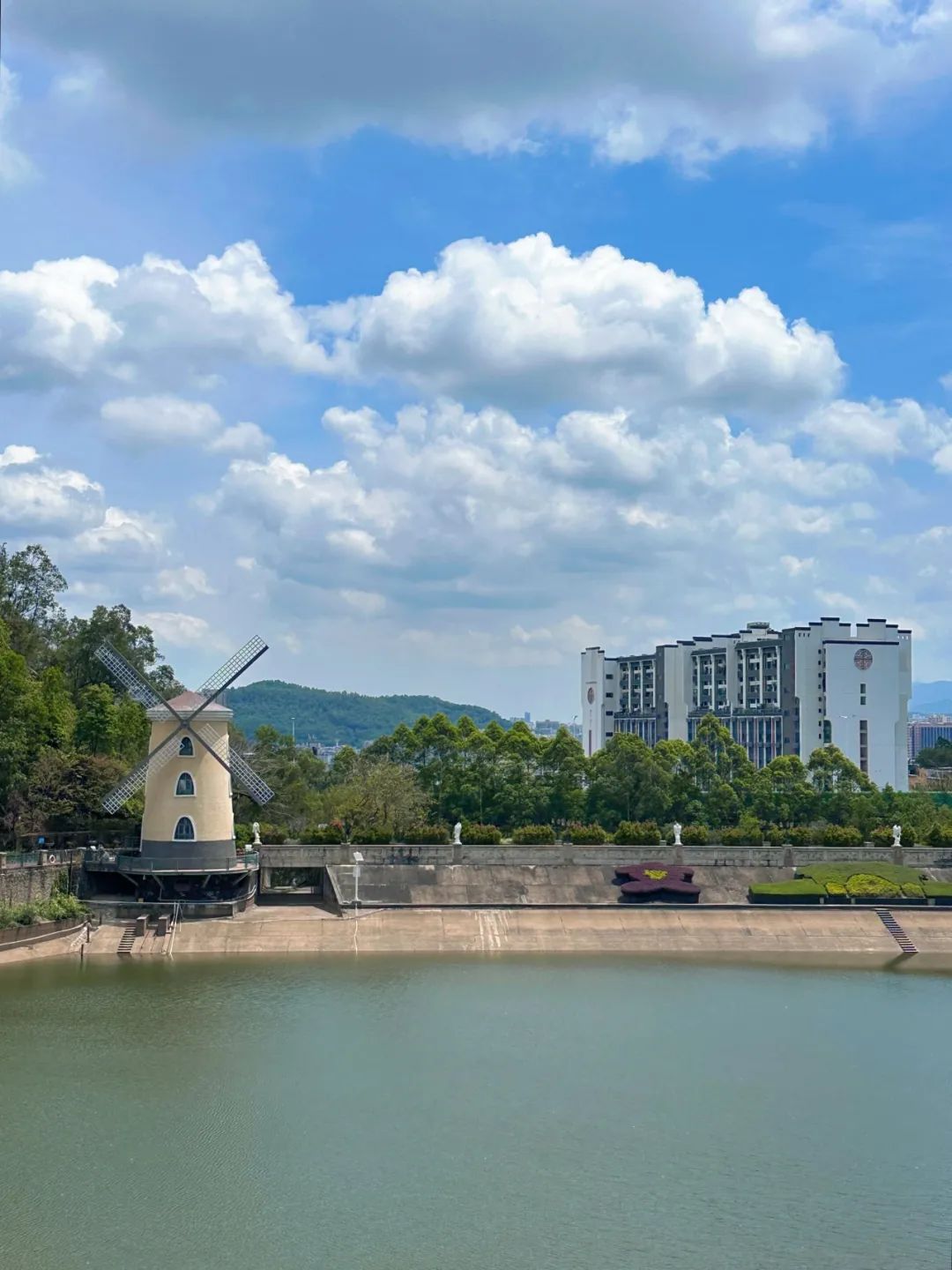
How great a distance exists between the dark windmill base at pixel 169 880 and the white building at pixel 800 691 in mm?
61401

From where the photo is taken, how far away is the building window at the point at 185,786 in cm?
4888

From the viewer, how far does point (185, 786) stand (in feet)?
160

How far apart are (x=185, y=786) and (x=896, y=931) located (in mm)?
28036

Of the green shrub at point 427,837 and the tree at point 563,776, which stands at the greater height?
the tree at point 563,776

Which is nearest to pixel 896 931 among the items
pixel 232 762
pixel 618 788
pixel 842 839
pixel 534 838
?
pixel 842 839

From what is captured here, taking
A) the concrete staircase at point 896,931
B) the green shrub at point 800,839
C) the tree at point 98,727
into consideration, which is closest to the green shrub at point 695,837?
the green shrub at point 800,839

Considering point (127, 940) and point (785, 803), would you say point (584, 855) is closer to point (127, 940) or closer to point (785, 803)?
point (127, 940)

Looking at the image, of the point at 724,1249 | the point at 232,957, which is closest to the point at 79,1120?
the point at 724,1249

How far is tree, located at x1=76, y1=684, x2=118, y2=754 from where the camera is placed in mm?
60594

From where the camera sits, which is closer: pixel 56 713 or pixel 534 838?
pixel 534 838

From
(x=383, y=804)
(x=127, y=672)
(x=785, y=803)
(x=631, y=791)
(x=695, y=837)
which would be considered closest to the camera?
(x=127, y=672)

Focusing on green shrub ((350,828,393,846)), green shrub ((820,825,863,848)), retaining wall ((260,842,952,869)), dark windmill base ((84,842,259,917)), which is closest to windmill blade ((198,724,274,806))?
dark windmill base ((84,842,259,917))

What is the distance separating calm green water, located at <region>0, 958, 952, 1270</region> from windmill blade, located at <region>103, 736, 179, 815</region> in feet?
36.4

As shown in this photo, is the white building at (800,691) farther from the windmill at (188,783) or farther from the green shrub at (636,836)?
the windmill at (188,783)
